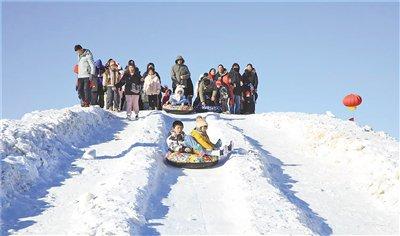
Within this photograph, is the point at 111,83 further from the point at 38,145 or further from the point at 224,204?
the point at 224,204

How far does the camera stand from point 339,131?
746 inches

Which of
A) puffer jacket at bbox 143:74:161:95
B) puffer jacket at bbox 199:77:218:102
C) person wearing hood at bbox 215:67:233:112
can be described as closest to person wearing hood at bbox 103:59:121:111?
puffer jacket at bbox 143:74:161:95

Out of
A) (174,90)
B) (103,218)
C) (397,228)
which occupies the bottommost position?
(397,228)

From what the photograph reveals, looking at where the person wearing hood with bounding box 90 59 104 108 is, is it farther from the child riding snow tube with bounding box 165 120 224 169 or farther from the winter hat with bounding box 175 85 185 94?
the child riding snow tube with bounding box 165 120 224 169

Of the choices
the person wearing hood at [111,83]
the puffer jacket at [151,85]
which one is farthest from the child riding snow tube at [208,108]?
the person wearing hood at [111,83]

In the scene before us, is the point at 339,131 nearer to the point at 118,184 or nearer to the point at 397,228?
the point at 397,228

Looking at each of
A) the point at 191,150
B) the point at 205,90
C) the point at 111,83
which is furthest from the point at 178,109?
the point at 191,150

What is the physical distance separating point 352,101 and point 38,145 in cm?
1897

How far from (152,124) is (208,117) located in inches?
152

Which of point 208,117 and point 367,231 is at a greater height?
point 208,117

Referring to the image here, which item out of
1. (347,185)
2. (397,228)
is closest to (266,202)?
(397,228)

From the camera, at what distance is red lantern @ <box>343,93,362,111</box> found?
1131 inches

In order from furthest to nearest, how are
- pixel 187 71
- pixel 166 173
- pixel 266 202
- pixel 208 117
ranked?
1. pixel 187 71
2. pixel 208 117
3. pixel 166 173
4. pixel 266 202

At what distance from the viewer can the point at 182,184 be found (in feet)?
39.8
